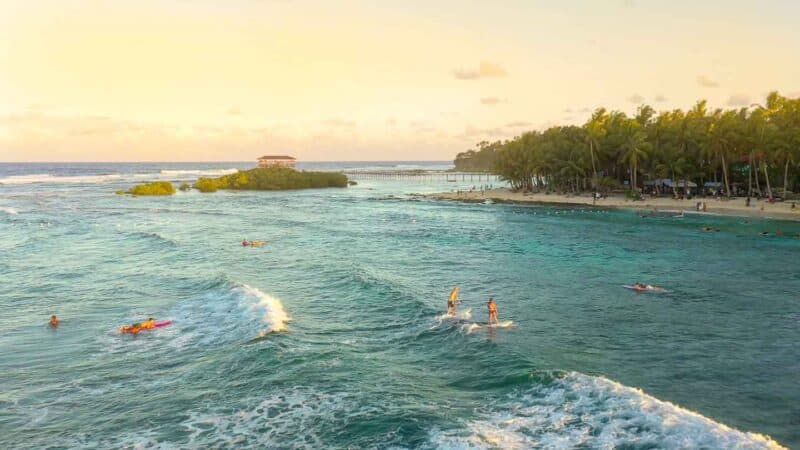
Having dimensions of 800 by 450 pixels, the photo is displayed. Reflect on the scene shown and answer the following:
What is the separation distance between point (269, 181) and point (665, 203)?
316 ft

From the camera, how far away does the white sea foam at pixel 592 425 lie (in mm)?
14633

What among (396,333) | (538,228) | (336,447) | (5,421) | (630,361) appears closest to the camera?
(336,447)

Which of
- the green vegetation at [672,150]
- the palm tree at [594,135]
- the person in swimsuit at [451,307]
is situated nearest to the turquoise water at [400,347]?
the person in swimsuit at [451,307]

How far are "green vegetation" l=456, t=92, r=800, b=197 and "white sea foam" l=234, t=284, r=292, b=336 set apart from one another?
64.2m

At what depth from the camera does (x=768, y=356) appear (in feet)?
68.9

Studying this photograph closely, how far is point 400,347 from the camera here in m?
22.9

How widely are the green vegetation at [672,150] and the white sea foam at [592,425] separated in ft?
208

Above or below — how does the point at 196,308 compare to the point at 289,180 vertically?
below

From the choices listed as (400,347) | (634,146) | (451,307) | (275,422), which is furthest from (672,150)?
(275,422)

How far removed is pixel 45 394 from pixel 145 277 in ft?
64.7

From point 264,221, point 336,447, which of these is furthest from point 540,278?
point 264,221

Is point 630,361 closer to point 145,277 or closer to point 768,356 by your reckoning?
point 768,356

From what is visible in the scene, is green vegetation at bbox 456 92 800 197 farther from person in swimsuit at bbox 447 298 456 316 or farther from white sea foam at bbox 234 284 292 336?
white sea foam at bbox 234 284 292 336

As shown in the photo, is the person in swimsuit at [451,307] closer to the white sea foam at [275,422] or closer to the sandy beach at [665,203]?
the white sea foam at [275,422]
